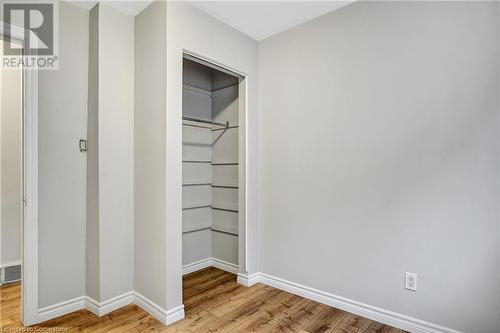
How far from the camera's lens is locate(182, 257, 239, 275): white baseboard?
3.05 meters

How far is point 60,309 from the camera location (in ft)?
6.97

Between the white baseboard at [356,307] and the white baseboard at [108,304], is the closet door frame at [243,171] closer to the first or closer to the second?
the white baseboard at [356,307]

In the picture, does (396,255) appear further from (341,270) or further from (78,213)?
(78,213)

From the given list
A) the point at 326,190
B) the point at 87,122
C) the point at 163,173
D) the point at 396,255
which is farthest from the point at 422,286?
the point at 87,122

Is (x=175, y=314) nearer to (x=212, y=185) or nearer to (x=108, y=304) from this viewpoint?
(x=108, y=304)

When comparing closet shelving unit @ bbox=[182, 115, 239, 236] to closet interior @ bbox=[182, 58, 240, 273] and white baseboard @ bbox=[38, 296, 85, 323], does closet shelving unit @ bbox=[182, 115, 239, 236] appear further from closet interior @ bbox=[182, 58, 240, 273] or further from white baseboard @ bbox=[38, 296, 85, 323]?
white baseboard @ bbox=[38, 296, 85, 323]

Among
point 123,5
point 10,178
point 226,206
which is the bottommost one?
point 226,206

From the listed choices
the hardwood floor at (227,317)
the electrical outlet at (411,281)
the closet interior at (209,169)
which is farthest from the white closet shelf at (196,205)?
the electrical outlet at (411,281)

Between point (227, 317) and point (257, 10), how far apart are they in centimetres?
253

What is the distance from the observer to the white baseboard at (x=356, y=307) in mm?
1875
